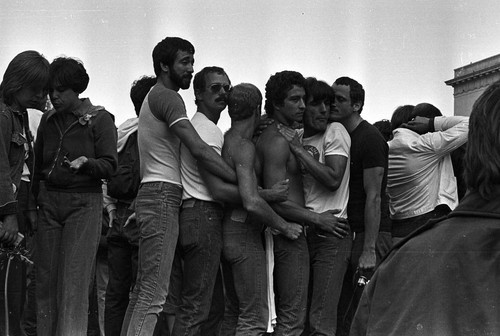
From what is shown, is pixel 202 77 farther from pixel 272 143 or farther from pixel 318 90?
pixel 318 90

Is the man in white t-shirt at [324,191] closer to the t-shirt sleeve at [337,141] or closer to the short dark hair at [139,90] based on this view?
the t-shirt sleeve at [337,141]

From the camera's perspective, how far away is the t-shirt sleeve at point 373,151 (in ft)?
18.9

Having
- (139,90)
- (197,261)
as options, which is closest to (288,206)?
(197,261)

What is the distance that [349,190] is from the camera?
5.88 m

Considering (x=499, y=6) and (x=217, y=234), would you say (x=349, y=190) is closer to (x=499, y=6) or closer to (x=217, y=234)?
(x=217, y=234)

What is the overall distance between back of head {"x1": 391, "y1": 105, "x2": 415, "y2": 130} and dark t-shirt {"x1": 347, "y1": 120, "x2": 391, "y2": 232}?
3.32 feet

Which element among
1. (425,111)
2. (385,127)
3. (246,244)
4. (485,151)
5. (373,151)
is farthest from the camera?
(385,127)

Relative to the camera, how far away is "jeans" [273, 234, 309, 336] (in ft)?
17.5

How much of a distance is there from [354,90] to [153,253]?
1.93 m

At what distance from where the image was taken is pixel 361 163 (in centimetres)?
581

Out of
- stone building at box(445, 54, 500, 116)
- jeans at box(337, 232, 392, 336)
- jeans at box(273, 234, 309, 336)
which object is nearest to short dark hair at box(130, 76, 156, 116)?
jeans at box(273, 234, 309, 336)

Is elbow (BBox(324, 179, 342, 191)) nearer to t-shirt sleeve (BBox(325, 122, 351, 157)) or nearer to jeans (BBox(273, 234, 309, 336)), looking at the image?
t-shirt sleeve (BBox(325, 122, 351, 157))

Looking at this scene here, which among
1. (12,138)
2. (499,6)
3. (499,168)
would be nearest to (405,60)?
(499,6)

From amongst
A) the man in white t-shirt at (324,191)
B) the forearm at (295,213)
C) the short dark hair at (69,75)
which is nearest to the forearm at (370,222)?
the man in white t-shirt at (324,191)
